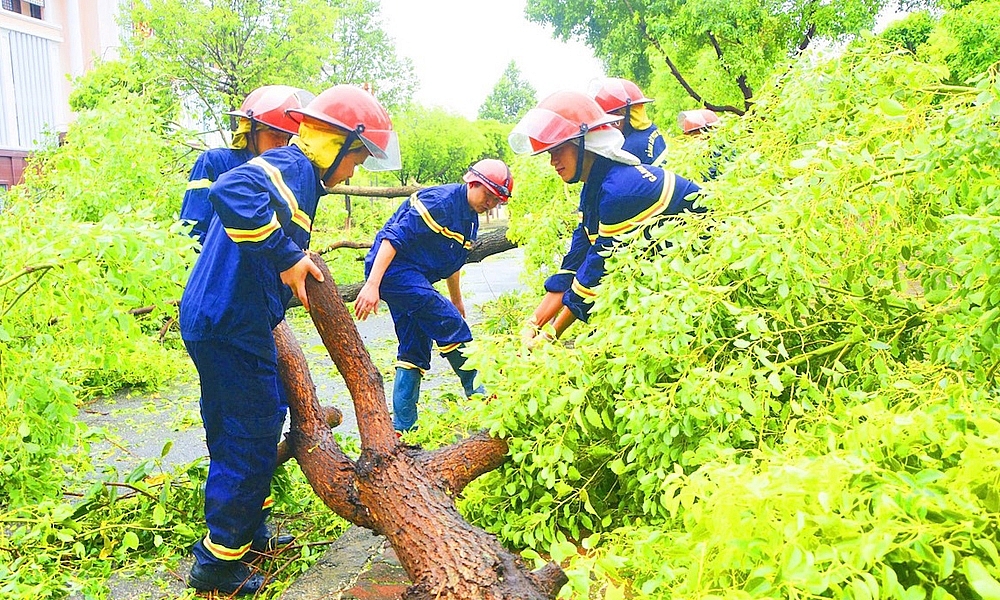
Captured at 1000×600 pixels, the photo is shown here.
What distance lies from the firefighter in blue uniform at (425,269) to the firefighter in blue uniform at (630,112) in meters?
0.70

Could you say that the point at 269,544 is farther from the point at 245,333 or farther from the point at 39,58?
the point at 39,58

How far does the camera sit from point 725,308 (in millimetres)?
2258

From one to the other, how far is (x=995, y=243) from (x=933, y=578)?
0.78 meters

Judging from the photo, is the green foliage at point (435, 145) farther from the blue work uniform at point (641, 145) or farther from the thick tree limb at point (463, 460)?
the thick tree limb at point (463, 460)

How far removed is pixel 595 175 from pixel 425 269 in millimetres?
1579

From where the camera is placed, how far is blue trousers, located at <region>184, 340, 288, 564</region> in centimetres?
269

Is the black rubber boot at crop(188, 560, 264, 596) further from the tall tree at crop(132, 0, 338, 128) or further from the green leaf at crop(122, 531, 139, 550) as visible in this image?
the tall tree at crop(132, 0, 338, 128)

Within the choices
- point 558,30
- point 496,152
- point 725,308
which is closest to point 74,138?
point 725,308

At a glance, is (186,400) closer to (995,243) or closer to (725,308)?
(725,308)

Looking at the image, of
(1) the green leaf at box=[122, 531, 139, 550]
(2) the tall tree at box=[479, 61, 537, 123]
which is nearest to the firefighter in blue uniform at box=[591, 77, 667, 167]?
(1) the green leaf at box=[122, 531, 139, 550]

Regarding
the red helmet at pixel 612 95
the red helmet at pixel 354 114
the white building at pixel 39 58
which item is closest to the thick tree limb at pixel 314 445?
the red helmet at pixel 354 114

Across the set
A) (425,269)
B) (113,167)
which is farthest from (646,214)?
(113,167)

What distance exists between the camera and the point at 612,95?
4332mm

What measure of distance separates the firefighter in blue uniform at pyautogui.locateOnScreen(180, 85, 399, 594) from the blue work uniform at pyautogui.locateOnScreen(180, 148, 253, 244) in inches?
40.0
